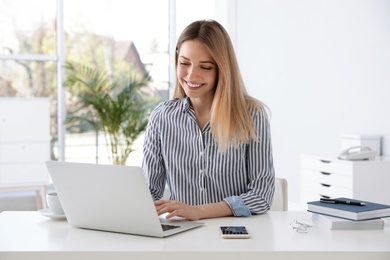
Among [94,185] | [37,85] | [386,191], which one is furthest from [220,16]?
[94,185]

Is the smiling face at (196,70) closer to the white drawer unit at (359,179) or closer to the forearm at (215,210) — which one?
the forearm at (215,210)

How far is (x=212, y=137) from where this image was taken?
2.80 metres

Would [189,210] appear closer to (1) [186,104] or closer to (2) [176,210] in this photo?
(2) [176,210]

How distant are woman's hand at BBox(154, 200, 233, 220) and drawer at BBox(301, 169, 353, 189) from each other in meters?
2.83

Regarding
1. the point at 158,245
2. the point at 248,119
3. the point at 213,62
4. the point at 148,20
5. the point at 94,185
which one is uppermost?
the point at 148,20

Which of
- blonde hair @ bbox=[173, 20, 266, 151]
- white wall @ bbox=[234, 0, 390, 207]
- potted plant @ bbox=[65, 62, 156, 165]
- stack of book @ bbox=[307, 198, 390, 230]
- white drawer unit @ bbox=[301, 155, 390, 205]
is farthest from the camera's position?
potted plant @ bbox=[65, 62, 156, 165]

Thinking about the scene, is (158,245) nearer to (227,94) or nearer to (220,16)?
(227,94)

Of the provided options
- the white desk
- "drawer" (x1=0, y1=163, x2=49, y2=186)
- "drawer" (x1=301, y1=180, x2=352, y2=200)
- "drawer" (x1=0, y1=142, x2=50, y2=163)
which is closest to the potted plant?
"drawer" (x1=0, y1=142, x2=50, y2=163)

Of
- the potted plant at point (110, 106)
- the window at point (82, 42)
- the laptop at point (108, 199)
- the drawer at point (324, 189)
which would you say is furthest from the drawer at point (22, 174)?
the laptop at point (108, 199)

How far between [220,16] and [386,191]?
420 centimetres

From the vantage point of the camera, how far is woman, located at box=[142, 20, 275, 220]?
271 centimetres

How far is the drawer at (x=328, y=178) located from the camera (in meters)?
5.25

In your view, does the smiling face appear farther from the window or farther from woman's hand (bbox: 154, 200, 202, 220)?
the window

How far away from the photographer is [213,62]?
273 cm
